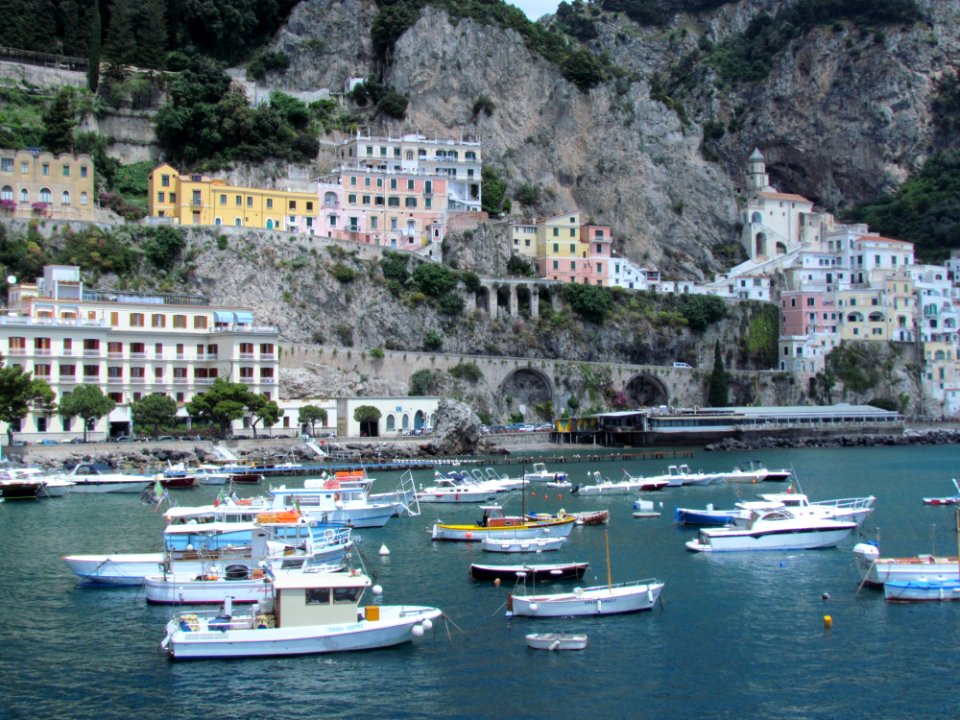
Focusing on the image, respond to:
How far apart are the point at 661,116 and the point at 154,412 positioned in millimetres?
64719

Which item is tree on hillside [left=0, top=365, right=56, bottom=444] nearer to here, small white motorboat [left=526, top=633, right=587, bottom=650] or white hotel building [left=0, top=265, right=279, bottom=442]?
white hotel building [left=0, top=265, right=279, bottom=442]

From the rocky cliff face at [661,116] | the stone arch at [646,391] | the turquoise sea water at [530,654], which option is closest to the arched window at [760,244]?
the rocky cliff face at [661,116]

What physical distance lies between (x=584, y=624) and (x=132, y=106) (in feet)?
240

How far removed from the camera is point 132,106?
93125 mm

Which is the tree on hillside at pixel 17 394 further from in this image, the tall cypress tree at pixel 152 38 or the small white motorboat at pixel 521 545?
the tall cypress tree at pixel 152 38

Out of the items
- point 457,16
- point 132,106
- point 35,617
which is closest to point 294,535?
point 35,617

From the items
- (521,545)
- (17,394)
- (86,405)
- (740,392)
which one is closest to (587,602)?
(521,545)

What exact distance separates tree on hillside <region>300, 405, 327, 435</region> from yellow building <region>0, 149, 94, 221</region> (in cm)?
2135

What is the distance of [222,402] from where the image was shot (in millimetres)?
70312

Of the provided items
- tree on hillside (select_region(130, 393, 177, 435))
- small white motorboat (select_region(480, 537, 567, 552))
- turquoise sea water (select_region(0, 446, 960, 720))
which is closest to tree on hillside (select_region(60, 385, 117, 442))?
tree on hillside (select_region(130, 393, 177, 435))

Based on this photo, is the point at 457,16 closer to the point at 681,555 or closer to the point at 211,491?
the point at 211,491

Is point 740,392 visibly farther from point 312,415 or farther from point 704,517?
point 704,517

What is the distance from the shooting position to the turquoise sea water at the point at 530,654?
980 inches

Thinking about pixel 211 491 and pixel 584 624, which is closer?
pixel 584 624
